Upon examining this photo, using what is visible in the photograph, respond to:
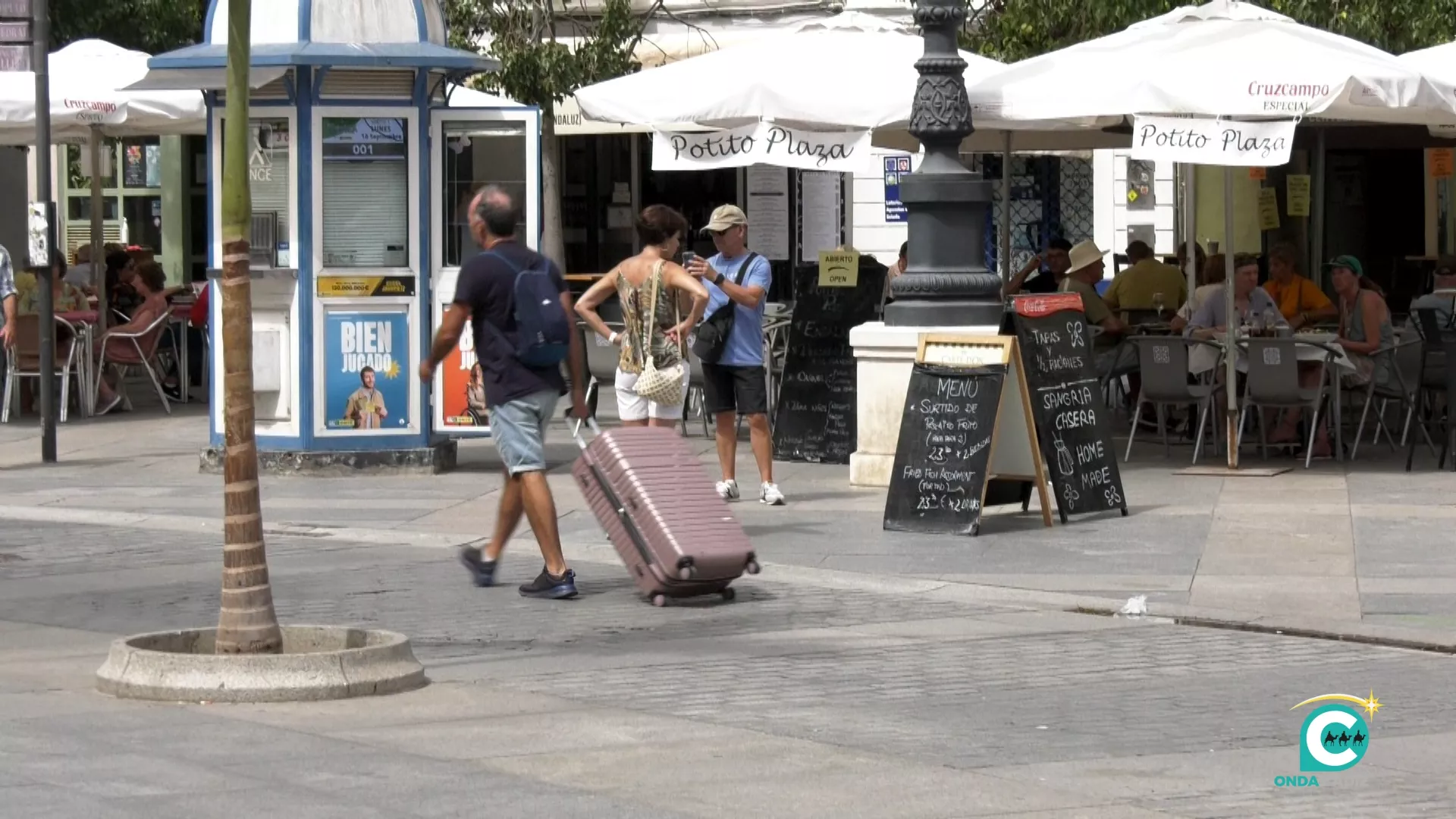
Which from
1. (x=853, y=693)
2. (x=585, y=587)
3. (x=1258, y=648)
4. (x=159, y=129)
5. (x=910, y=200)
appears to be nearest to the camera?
(x=853, y=693)

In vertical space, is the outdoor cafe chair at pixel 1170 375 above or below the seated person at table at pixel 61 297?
below

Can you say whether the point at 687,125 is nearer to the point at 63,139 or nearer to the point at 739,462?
the point at 739,462

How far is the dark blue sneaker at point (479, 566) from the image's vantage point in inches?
405

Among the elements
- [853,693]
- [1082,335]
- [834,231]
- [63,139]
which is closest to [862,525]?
[1082,335]

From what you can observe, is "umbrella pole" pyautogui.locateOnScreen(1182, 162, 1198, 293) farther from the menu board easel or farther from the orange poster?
the orange poster

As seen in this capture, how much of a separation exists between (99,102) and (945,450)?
918 cm

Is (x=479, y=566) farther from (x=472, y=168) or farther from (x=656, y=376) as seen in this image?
(x=472, y=168)

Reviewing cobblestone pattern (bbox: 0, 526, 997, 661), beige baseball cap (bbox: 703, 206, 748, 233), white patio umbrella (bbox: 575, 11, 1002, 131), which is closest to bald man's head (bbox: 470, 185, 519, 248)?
cobblestone pattern (bbox: 0, 526, 997, 661)

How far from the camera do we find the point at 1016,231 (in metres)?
27.0

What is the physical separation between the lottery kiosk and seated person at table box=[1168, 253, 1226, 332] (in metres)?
4.88

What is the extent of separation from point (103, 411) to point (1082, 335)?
33.2 feet

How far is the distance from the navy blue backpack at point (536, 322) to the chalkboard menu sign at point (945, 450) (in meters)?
2.66

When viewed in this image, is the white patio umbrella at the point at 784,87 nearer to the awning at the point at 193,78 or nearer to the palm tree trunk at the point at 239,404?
the awning at the point at 193,78

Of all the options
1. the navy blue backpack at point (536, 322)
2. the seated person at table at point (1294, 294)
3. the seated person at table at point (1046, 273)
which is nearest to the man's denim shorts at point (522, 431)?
the navy blue backpack at point (536, 322)
